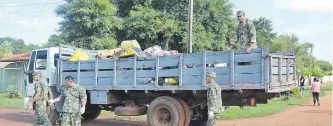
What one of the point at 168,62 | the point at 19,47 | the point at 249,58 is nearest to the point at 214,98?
the point at 249,58

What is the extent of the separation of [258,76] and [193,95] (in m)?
1.90

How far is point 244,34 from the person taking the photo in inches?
340

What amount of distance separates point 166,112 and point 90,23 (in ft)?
39.5

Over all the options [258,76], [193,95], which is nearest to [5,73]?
[193,95]

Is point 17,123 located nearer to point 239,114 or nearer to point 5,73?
point 239,114

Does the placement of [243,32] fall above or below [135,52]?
above

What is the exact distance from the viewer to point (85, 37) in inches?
819

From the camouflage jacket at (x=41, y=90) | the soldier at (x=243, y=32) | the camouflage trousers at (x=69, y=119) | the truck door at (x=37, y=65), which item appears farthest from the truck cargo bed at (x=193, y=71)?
the camouflage trousers at (x=69, y=119)

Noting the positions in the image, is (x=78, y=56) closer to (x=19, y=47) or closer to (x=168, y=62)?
(x=168, y=62)

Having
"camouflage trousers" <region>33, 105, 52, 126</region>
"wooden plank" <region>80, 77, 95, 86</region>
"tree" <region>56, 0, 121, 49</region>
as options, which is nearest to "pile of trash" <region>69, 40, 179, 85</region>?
"wooden plank" <region>80, 77, 95, 86</region>

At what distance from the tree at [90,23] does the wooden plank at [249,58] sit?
42.9ft

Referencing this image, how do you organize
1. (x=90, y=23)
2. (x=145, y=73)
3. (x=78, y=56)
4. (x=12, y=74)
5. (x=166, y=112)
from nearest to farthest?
(x=166, y=112), (x=145, y=73), (x=78, y=56), (x=90, y=23), (x=12, y=74)

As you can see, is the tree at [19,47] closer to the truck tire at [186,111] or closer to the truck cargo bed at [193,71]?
the truck cargo bed at [193,71]

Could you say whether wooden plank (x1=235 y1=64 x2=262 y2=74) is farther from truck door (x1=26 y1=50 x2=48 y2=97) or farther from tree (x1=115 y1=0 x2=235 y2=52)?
tree (x1=115 y1=0 x2=235 y2=52)
